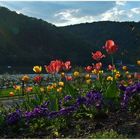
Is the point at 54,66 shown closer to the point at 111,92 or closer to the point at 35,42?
the point at 111,92

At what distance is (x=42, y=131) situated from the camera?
335 inches

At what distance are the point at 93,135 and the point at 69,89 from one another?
2672mm

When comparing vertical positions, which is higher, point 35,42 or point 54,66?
point 54,66

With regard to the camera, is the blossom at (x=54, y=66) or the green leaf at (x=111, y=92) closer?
the green leaf at (x=111, y=92)

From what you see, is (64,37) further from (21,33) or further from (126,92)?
(126,92)

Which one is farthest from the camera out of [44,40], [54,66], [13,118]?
[44,40]

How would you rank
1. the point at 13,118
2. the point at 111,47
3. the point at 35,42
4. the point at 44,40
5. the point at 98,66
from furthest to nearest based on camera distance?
1. the point at 44,40
2. the point at 35,42
3. the point at 98,66
4. the point at 111,47
5. the point at 13,118

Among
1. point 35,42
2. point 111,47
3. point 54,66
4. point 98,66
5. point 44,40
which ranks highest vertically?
point 111,47

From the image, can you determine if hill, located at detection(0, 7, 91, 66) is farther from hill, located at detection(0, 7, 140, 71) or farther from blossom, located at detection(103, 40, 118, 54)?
blossom, located at detection(103, 40, 118, 54)

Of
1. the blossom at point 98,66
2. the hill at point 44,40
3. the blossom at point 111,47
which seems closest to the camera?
the blossom at point 111,47

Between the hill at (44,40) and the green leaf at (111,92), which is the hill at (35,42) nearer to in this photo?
the hill at (44,40)

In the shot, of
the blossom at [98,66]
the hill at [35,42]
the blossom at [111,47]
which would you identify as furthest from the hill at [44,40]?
the blossom at [111,47]

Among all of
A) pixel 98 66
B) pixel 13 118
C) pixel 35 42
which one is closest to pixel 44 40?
pixel 35 42

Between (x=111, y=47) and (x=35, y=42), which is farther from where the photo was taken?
(x=35, y=42)
